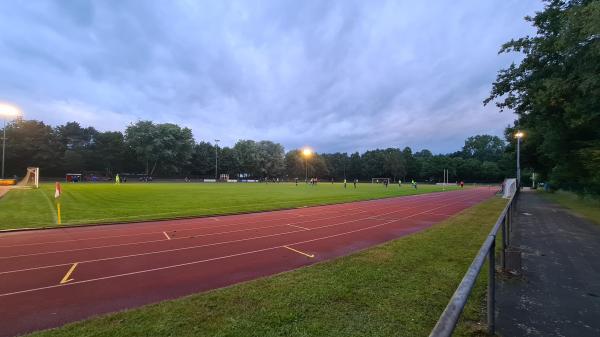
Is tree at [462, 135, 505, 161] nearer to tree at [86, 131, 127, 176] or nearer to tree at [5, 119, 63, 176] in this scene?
tree at [86, 131, 127, 176]

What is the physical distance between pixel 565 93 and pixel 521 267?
11642 mm

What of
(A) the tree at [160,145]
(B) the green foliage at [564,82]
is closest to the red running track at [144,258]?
(B) the green foliage at [564,82]

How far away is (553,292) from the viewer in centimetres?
561

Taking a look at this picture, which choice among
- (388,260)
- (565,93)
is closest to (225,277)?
(388,260)

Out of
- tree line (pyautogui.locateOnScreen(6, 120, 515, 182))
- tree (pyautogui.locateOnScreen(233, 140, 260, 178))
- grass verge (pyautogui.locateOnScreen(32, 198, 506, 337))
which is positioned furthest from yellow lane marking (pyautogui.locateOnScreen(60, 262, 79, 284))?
tree (pyautogui.locateOnScreen(233, 140, 260, 178))

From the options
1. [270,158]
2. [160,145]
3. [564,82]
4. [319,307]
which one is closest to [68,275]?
[319,307]

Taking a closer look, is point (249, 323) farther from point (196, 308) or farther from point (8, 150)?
point (8, 150)

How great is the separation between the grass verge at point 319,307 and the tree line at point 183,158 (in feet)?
215

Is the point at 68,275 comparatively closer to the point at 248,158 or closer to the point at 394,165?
the point at 248,158

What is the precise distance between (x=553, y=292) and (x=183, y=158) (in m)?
105

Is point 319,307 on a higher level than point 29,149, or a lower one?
lower

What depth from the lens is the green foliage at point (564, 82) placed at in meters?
12.2

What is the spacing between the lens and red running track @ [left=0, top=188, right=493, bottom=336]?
5.68 meters

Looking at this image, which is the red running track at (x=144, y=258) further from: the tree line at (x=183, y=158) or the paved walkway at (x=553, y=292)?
the tree line at (x=183, y=158)
